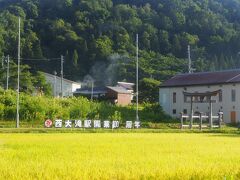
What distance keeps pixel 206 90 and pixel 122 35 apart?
33.4 meters

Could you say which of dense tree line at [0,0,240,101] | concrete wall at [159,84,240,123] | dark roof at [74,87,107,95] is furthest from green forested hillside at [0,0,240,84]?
concrete wall at [159,84,240,123]

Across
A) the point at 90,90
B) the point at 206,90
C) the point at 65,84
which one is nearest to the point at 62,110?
the point at 206,90

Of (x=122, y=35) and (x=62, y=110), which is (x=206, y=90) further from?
(x=122, y=35)

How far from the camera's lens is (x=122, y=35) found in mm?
72812

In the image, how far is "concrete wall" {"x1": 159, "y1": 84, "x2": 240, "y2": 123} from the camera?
38969 millimetres

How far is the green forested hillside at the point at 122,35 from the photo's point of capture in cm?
6756

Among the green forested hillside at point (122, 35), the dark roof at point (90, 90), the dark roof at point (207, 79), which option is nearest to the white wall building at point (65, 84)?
the dark roof at point (90, 90)

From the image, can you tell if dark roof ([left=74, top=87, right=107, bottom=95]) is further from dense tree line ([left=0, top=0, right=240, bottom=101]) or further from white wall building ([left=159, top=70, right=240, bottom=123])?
white wall building ([left=159, top=70, right=240, bottom=123])

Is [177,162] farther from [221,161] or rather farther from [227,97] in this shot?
[227,97]

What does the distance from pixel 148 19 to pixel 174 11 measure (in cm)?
442

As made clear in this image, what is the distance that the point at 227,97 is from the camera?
130 ft

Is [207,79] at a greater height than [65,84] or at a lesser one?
lesser

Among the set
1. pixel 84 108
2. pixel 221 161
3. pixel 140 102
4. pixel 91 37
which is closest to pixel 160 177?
pixel 221 161

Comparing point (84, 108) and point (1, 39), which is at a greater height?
point (1, 39)
